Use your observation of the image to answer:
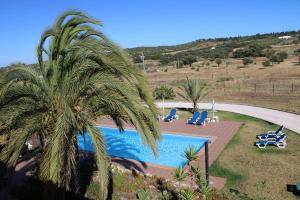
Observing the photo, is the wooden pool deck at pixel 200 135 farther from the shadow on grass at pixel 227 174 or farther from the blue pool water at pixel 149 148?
the blue pool water at pixel 149 148

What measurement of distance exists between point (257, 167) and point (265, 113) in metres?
8.64

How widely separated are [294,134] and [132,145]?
25.5ft

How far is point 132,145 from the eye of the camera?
15.5 m

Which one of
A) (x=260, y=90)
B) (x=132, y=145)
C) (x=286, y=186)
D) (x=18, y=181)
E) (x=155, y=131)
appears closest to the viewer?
(x=155, y=131)

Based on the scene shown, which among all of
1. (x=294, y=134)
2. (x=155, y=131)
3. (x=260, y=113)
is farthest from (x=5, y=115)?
(x=260, y=113)

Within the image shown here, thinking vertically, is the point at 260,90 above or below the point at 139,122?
below

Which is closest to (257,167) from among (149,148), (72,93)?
(149,148)

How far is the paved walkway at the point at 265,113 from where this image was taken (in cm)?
1592

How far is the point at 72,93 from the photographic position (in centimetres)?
664

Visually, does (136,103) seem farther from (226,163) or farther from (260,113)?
(260,113)

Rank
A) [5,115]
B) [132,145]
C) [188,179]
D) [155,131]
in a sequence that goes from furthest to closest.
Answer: [132,145] → [188,179] → [155,131] → [5,115]

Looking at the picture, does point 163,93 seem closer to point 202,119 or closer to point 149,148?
point 202,119

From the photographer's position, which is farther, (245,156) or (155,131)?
(245,156)

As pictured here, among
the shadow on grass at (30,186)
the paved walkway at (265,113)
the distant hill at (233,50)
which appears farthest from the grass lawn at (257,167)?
the distant hill at (233,50)
